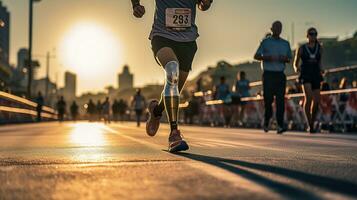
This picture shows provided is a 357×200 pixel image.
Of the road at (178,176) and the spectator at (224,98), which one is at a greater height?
the spectator at (224,98)

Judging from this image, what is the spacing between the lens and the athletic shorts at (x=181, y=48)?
696cm

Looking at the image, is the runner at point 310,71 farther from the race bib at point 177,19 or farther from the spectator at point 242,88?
the spectator at point 242,88

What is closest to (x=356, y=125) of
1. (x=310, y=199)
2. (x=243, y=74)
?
(x=243, y=74)

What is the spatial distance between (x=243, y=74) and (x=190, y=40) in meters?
13.9

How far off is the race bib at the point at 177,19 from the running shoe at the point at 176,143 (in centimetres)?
120

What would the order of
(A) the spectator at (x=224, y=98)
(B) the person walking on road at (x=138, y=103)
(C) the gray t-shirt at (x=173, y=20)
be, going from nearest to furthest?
(C) the gray t-shirt at (x=173, y=20) < (A) the spectator at (x=224, y=98) < (B) the person walking on road at (x=138, y=103)

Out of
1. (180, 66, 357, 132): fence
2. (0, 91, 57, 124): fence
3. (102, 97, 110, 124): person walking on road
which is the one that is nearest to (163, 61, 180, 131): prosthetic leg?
(180, 66, 357, 132): fence

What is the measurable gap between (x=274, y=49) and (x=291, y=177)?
9.17m

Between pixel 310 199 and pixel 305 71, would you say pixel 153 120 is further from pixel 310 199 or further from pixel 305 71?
pixel 305 71

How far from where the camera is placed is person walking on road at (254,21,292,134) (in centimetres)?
1298

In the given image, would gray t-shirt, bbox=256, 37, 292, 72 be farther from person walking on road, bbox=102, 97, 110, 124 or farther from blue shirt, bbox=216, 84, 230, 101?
person walking on road, bbox=102, 97, 110, 124

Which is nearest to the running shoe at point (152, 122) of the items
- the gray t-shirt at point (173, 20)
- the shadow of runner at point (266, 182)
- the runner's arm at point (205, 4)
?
the gray t-shirt at point (173, 20)

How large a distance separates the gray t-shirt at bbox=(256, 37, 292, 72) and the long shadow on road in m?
8.03

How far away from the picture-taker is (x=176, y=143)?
20.4 feet
